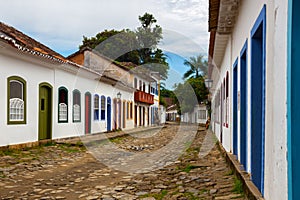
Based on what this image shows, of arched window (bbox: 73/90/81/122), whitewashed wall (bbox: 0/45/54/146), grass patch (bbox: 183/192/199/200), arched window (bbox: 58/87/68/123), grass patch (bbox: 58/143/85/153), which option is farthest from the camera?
arched window (bbox: 73/90/81/122)

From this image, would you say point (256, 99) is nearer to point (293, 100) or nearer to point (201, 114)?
point (293, 100)

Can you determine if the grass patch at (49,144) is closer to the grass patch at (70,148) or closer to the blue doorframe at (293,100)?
the grass patch at (70,148)

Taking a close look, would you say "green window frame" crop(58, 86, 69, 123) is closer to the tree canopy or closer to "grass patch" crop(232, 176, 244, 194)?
"grass patch" crop(232, 176, 244, 194)

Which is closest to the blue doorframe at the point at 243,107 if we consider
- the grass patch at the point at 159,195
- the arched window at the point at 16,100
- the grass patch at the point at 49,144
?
the grass patch at the point at 159,195

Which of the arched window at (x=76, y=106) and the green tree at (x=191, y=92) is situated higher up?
the green tree at (x=191, y=92)

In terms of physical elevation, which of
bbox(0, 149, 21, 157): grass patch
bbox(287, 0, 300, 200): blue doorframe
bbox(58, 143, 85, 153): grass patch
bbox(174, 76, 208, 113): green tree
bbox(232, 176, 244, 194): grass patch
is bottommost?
bbox(58, 143, 85, 153): grass patch

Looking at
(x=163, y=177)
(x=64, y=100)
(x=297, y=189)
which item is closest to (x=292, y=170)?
(x=297, y=189)

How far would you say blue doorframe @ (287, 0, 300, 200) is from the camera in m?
2.56

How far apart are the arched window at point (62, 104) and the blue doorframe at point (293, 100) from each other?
12780 mm

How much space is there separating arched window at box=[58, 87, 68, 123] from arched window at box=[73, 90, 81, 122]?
972 mm

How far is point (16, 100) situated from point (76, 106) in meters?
5.39

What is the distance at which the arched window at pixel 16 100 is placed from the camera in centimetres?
1085

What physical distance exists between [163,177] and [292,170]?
16.5 feet

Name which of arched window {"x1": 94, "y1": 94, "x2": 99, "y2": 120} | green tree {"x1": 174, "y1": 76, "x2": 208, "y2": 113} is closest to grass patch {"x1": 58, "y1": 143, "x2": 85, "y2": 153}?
arched window {"x1": 94, "y1": 94, "x2": 99, "y2": 120}
